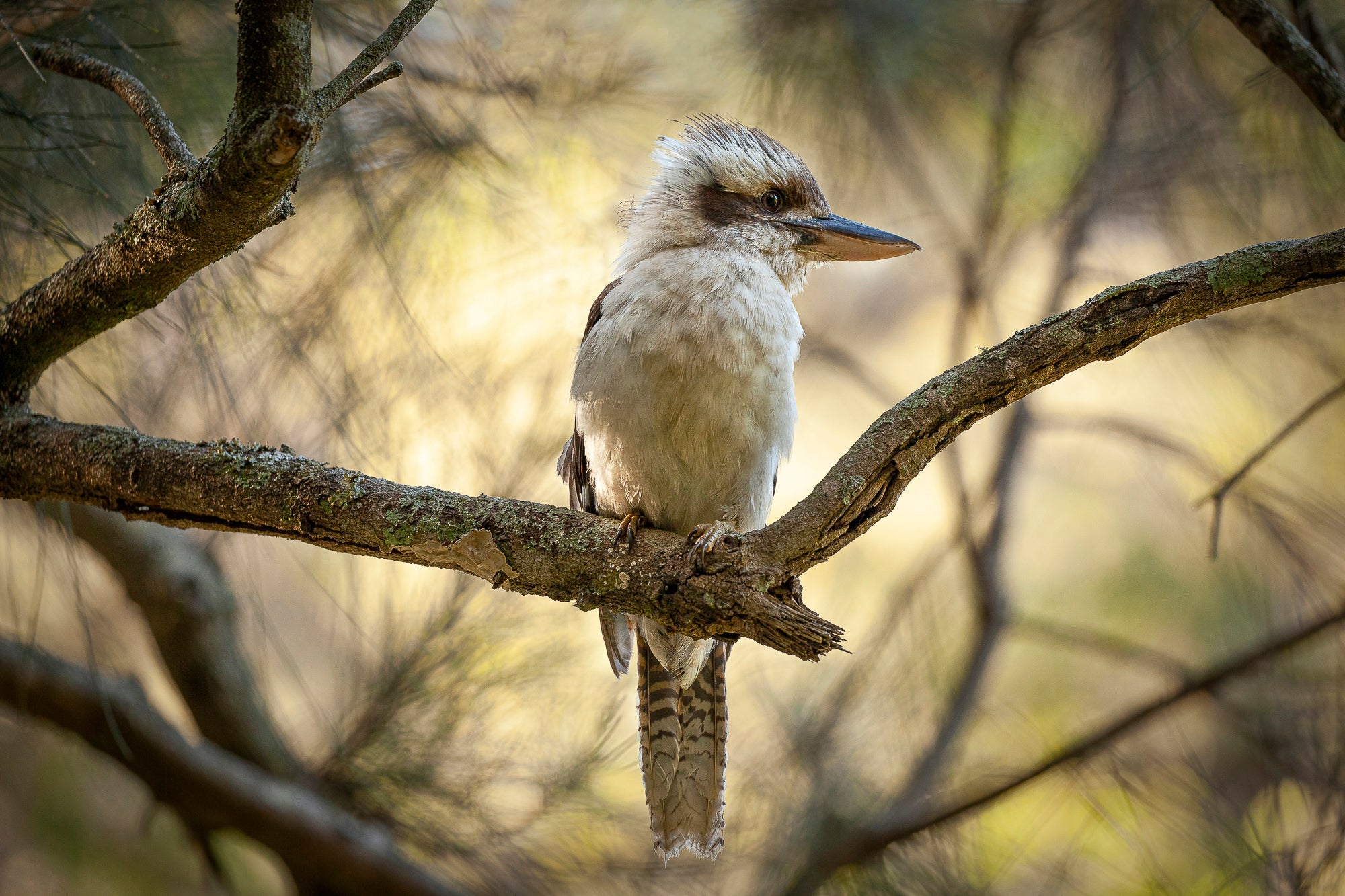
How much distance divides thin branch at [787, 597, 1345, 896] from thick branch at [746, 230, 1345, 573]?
0.94 metres

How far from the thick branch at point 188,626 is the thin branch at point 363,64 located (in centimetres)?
164

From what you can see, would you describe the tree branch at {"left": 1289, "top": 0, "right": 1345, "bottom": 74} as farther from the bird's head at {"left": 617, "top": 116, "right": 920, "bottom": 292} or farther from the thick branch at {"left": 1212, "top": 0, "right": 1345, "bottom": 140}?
the bird's head at {"left": 617, "top": 116, "right": 920, "bottom": 292}

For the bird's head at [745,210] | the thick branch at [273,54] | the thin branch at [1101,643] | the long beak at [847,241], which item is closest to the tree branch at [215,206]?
the thick branch at [273,54]

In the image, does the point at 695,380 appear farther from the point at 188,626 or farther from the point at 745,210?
the point at 188,626

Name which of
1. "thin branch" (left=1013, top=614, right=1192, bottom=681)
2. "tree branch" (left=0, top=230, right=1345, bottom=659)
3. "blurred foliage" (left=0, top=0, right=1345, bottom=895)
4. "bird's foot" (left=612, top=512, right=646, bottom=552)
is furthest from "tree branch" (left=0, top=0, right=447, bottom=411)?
"thin branch" (left=1013, top=614, right=1192, bottom=681)

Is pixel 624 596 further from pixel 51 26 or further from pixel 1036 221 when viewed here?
pixel 1036 221

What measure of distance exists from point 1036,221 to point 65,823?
3.48 m

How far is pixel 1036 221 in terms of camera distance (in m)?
2.56

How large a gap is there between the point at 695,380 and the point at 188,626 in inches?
56.8

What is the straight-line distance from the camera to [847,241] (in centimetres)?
222

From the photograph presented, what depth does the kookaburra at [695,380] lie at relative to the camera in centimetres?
193

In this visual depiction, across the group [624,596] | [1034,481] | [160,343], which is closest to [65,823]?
[160,343]

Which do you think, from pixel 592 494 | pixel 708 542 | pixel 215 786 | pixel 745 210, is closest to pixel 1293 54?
pixel 745 210

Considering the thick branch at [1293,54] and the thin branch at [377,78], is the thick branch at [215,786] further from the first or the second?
the thick branch at [1293,54]
